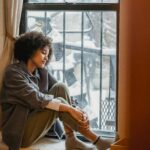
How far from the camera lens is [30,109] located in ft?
7.13

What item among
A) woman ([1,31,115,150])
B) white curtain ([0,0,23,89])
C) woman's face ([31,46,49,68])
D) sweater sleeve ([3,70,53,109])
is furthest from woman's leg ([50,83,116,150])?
white curtain ([0,0,23,89])

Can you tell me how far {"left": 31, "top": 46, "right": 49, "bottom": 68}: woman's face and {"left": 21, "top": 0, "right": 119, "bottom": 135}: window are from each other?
351 millimetres

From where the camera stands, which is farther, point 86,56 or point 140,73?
point 86,56

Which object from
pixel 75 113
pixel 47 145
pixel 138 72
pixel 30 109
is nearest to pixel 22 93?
pixel 30 109

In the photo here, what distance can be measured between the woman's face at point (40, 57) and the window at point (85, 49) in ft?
1.15

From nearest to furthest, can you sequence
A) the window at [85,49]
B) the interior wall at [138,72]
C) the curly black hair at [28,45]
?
the interior wall at [138,72], the curly black hair at [28,45], the window at [85,49]

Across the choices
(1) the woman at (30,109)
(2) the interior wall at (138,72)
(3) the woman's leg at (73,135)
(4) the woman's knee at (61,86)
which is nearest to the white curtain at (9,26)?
(1) the woman at (30,109)

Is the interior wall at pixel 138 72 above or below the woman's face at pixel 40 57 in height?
below

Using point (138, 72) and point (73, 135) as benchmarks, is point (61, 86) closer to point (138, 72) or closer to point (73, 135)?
point (73, 135)

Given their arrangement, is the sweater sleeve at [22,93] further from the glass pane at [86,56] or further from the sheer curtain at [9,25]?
the glass pane at [86,56]

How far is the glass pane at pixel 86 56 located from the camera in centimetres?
251

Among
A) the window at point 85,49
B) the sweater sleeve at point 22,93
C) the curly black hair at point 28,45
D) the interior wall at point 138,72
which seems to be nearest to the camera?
the interior wall at point 138,72

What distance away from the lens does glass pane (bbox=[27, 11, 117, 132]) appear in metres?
2.51

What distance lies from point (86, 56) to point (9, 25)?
65cm
